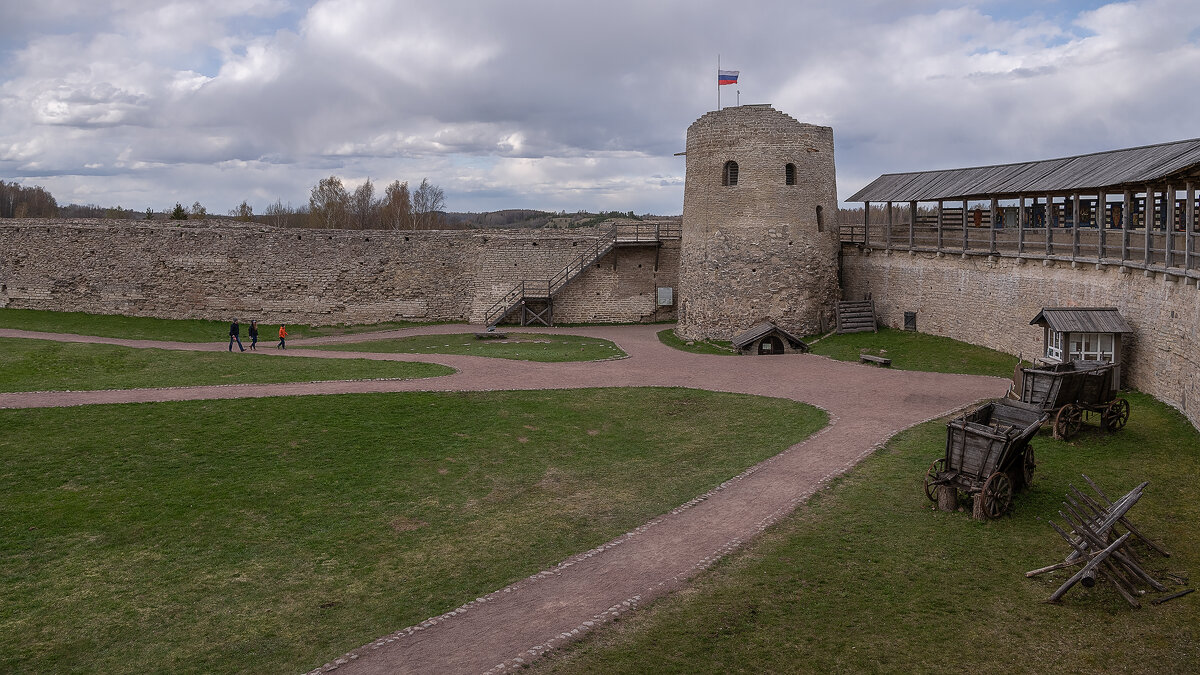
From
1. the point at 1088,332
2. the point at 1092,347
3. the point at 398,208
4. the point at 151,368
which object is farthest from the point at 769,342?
the point at 398,208

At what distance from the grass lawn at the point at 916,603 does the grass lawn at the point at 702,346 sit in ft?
48.4

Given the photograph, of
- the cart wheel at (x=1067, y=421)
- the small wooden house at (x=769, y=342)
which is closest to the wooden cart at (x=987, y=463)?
the cart wheel at (x=1067, y=421)

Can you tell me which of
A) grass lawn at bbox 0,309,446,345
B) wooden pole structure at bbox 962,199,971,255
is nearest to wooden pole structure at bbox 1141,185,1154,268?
wooden pole structure at bbox 962,199,971,255

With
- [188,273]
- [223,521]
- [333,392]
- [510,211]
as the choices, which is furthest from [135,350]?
[510,211]

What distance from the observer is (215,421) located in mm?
16812

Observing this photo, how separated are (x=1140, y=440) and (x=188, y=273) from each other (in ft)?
110

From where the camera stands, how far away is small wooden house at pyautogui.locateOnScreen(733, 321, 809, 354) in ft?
88.1

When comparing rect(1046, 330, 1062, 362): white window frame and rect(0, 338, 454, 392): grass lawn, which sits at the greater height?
rect(1046, 330, 1062, 362): white window frame

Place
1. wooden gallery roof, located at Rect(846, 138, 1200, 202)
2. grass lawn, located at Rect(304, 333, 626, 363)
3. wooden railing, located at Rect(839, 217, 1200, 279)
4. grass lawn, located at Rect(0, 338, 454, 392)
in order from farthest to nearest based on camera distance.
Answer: grass lawn, located at Rect(304, 333, 626, 363), grass lawn, located at Rect(0, 338, 454, 392), wooden gallery roof, located at Rect(846, 138, 1200, 202), wooden railing, located at Rect(839, 217, 1200, 279)

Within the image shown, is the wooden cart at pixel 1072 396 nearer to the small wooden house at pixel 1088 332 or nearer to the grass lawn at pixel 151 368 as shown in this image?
the small wooden house at pixel 1088 332

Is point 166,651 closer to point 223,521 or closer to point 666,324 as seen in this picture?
point 223,521

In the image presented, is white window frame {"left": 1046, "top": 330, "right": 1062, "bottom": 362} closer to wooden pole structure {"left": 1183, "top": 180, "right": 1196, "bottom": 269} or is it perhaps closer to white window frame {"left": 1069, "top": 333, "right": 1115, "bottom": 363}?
white window frame {"left": 1069, "top": 333, "right": 1115, "bottom": 363}

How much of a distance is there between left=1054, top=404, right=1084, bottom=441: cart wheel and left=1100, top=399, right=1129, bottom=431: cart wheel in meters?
0.38

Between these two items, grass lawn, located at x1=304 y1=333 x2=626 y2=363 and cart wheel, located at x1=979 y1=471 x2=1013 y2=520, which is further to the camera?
grass lawn, located at x1=304 y1=333 x2=626 y2=363
